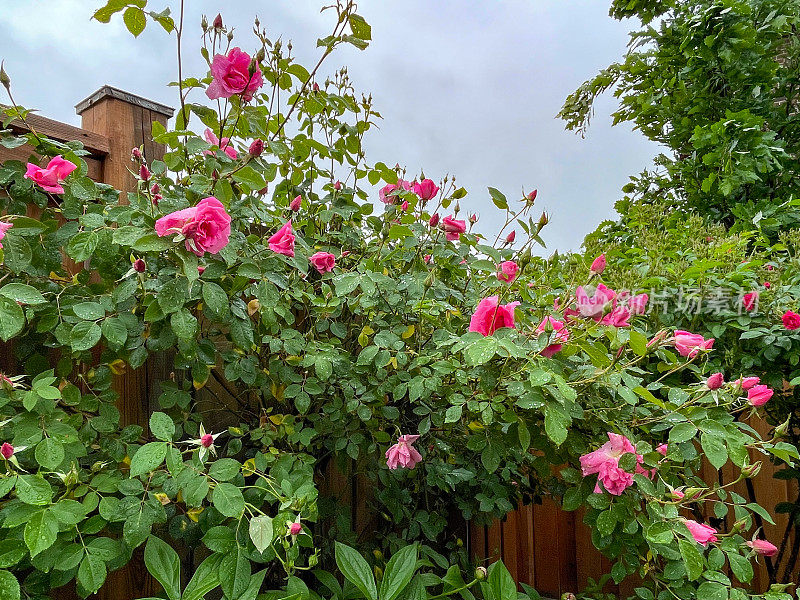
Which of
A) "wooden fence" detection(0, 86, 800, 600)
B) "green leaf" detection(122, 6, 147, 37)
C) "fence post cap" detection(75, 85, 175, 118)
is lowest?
"wooden fence" detection(0, 86, 800, 600)

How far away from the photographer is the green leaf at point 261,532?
0.89 m

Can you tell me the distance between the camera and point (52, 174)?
3.81ft

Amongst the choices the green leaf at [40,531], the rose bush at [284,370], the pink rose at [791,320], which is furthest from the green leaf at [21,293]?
the pink rose at [791,320]

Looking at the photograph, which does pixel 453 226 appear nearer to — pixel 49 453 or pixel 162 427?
pixel 162 427

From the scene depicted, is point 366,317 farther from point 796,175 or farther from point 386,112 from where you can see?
point 796,175

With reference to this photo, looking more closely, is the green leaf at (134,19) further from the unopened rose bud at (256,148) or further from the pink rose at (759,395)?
the pink rose at (759,395)

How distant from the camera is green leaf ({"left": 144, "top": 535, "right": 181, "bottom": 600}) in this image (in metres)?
0.98

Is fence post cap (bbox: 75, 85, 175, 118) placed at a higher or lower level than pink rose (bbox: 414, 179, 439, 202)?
higher

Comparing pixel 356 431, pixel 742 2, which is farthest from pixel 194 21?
pixel 742 2

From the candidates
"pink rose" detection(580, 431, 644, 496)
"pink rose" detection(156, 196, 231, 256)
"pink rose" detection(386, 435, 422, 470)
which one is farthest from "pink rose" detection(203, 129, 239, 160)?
"pink rose" detection(580, 431, 644, 496)

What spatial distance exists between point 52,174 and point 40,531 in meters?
0.67

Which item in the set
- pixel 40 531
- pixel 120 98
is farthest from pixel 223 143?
pixel 40 531

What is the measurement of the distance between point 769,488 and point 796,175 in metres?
2.60

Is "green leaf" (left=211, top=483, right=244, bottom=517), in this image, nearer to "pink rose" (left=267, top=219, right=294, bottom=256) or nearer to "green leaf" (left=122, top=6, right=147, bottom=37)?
"pink rose" (left=267, top=219, right=294, bottom=256)
